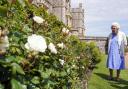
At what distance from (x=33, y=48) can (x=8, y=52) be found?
185 millimetres

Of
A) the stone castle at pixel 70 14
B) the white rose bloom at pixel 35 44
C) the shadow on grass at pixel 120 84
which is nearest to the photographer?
the white rose bloom at pixel 35 44

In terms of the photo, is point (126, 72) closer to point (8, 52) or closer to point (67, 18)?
point (8, 52)

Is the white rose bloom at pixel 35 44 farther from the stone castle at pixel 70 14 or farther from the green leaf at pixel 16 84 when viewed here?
the stone castle at pixel 70 14

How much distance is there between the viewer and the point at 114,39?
43.5ft

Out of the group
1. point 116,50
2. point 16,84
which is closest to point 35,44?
point 16,84

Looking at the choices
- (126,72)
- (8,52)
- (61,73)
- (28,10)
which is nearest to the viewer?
(8,52)

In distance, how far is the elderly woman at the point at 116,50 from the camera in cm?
1316

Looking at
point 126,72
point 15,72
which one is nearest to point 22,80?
point 15,72

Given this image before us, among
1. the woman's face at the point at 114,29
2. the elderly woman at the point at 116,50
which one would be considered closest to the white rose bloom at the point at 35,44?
the woman's face at the point at 114,29

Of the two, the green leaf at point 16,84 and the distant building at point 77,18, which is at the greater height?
the distant building at point 77,18

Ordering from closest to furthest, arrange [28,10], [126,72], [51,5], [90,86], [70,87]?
[28,10], [70,87], [90,86], [126,72], [51,5]

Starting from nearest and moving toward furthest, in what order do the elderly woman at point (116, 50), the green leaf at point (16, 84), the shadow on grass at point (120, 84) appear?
the green leaf at point (16, 84) → the shadow on grass at point (120, 84) → the elderly woman at point (116, 50)

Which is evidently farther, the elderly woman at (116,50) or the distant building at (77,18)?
the distant building at (77,18)

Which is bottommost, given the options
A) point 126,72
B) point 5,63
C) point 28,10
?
point 126,72
